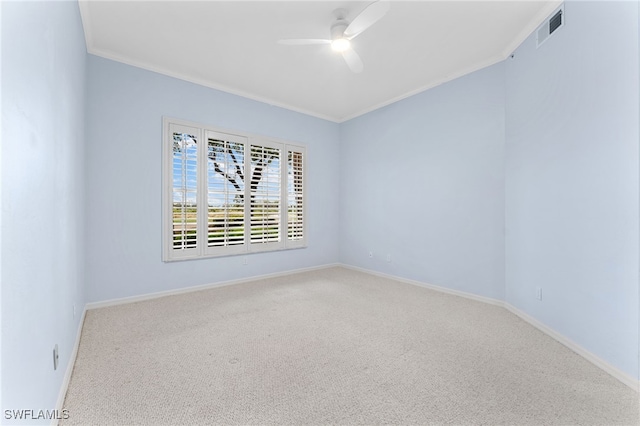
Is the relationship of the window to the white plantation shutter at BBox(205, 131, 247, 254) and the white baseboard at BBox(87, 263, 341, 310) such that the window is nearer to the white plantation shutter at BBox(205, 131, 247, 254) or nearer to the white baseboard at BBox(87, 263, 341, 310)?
the white plantation shutter at BBox(205, 131, 247, 254)

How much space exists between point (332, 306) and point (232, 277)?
1.67 metres

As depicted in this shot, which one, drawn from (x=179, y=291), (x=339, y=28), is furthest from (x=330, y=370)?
(x=339, y=28)

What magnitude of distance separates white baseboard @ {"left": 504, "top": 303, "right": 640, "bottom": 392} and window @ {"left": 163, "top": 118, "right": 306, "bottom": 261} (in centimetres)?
325

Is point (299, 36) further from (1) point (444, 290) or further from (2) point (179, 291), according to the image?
(1) point (444, 290)

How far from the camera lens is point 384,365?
1.98m

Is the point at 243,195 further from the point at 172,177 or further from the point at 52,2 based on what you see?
the point at 52,2

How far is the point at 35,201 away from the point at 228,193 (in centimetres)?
279

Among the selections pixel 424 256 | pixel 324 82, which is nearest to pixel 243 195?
pixel 324 82

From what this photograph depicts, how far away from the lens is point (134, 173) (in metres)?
3.31

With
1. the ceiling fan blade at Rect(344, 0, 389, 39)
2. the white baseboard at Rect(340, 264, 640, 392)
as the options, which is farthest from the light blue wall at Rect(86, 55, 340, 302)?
the white baseboard at Rect(340, 264, 640, 392)

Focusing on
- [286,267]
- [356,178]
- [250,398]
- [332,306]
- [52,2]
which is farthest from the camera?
[356,178]

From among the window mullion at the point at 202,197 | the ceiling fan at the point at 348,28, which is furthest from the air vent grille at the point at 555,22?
the window mullion at the point at 202,197

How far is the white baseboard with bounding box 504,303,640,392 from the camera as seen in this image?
1766 mm

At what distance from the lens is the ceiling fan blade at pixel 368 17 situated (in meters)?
2.00
